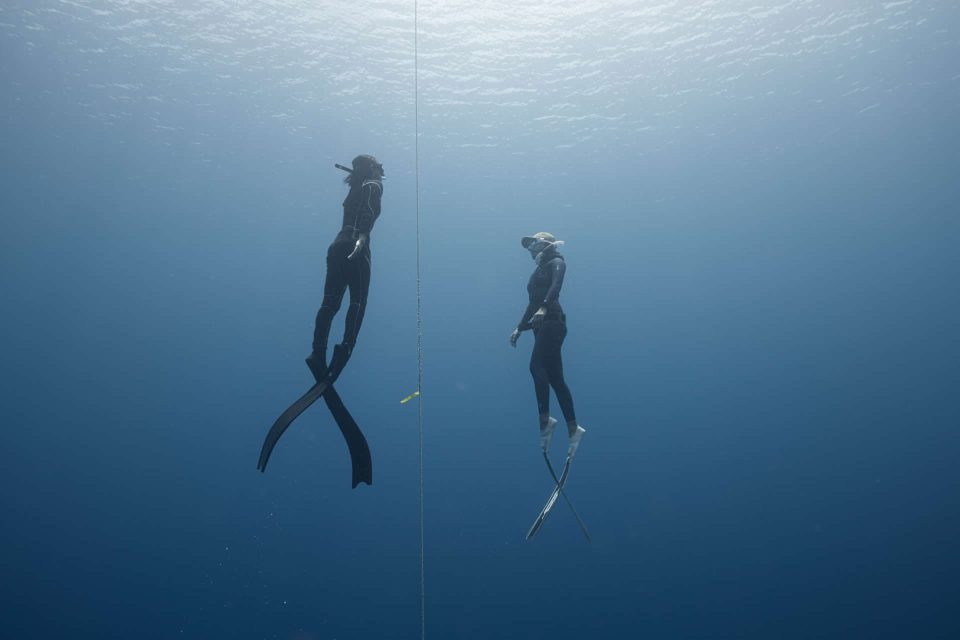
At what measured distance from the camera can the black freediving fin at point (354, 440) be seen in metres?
4.07

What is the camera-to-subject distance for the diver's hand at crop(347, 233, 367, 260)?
14.0 feet

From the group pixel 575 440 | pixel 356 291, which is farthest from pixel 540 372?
pixel 356 291

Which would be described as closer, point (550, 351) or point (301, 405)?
point (301, 405)

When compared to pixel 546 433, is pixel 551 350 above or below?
above

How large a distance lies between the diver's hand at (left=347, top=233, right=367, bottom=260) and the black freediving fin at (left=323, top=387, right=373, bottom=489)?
3.84 ft

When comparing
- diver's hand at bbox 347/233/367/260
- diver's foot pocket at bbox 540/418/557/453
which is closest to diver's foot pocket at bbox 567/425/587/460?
diver's foot pocket at bbox 540/418/557/453

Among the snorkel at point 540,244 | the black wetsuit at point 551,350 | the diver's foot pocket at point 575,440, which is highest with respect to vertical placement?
the snorkel at point 540,244

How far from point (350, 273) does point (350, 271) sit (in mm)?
18

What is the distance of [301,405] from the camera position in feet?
12.6

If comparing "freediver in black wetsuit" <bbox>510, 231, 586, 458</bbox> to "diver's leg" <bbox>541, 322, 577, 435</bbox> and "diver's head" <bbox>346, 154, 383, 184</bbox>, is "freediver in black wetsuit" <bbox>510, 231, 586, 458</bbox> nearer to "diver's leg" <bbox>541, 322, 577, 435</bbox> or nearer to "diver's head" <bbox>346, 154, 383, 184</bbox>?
"diver's leg" <bbox>541, 322, 577, 435</bbox>

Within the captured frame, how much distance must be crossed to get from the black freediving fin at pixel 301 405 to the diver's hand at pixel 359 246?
0.80m

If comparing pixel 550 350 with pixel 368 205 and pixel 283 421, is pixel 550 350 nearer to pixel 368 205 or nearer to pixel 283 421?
pixel 368 205

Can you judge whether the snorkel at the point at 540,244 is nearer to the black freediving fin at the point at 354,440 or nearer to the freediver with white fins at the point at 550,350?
the freediver with white fins at the point at 550,350

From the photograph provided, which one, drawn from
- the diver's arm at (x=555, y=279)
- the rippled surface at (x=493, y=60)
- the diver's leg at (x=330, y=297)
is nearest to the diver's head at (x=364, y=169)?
the diver's leg at (x=330, y=297)
